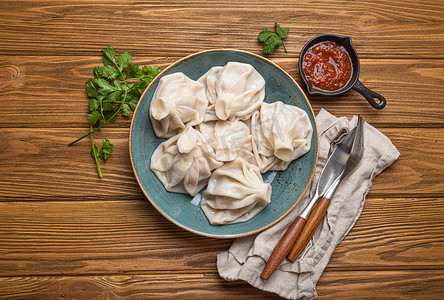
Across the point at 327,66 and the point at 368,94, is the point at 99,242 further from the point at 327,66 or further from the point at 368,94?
the point at 368,94

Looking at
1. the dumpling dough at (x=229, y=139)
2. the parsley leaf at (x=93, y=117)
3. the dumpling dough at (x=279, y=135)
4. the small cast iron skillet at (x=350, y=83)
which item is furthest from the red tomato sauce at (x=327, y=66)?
the parsley leaf at (x=93, y=117)

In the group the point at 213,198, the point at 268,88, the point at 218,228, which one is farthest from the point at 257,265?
the point at 268,88

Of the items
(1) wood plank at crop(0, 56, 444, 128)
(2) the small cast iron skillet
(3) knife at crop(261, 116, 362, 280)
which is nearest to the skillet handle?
(2) the small cast iron skillet

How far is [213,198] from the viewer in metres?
2.55

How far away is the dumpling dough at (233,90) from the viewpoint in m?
2.52

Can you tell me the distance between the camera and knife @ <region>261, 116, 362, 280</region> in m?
2.45

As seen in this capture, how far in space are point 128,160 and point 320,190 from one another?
4.82ft

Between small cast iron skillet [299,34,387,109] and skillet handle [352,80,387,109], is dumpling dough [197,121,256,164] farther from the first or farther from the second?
skillet handle [352,80,387,109]

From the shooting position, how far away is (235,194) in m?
2.46

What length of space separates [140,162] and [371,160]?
1.75 meters

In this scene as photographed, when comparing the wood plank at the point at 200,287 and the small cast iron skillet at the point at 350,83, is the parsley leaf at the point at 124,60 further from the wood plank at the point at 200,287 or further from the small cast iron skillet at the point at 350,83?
the wood plank at the point at 200,287

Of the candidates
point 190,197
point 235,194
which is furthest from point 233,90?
point 190,197

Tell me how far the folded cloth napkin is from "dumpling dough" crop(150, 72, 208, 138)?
0.93 meters

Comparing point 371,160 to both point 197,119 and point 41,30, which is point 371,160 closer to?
point 197,119
